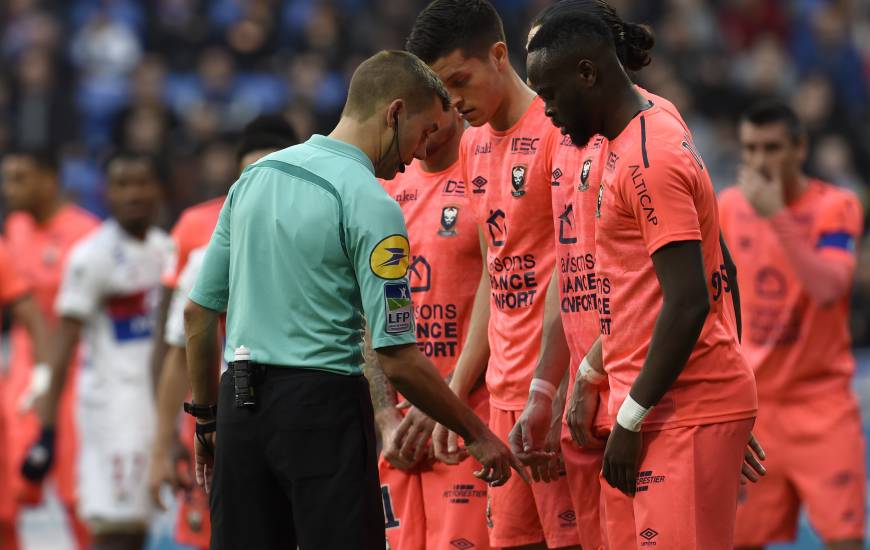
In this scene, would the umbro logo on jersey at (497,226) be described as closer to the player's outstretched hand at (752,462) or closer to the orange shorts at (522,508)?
the orange shorts at (522,508)

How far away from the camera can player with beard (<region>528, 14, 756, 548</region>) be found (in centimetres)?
443

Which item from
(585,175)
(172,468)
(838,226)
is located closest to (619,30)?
(585,175)

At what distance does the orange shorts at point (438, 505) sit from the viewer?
609 cm

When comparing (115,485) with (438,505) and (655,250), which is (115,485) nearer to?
(438,505)

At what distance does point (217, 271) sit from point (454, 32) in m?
1.50

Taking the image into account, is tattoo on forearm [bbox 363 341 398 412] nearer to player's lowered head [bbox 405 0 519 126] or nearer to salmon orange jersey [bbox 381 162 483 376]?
salmon orange jersey [bbox 381 162 483 376]

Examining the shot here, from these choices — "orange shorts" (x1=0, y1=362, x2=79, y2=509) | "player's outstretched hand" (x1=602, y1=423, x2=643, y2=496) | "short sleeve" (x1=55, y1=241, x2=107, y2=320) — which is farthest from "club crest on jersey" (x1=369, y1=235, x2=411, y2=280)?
"orange shorts" (x1=0, y1=362, x2=79, y2=509)

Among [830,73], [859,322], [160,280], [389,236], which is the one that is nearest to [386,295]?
[389,236]

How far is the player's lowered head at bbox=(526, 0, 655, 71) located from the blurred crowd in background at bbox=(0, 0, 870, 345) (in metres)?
10.5

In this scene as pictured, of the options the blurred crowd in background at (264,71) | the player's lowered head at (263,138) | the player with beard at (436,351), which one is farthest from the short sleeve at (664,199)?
the blurred crowd in background at (264,71)

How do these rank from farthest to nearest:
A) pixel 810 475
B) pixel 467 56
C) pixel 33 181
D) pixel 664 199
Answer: pixel 33 181, pixel 810 475, pixel 467 56, pixel 664 199

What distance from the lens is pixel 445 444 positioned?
5.92m

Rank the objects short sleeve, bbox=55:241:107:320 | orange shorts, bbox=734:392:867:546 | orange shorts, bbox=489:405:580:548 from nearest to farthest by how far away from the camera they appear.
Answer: orange shorts, bbox=489:405:580:548 → orange shorts, bbox=734:392:867:546 → short sleeve, bbox=55:241:107:320

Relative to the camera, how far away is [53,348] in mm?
9055
